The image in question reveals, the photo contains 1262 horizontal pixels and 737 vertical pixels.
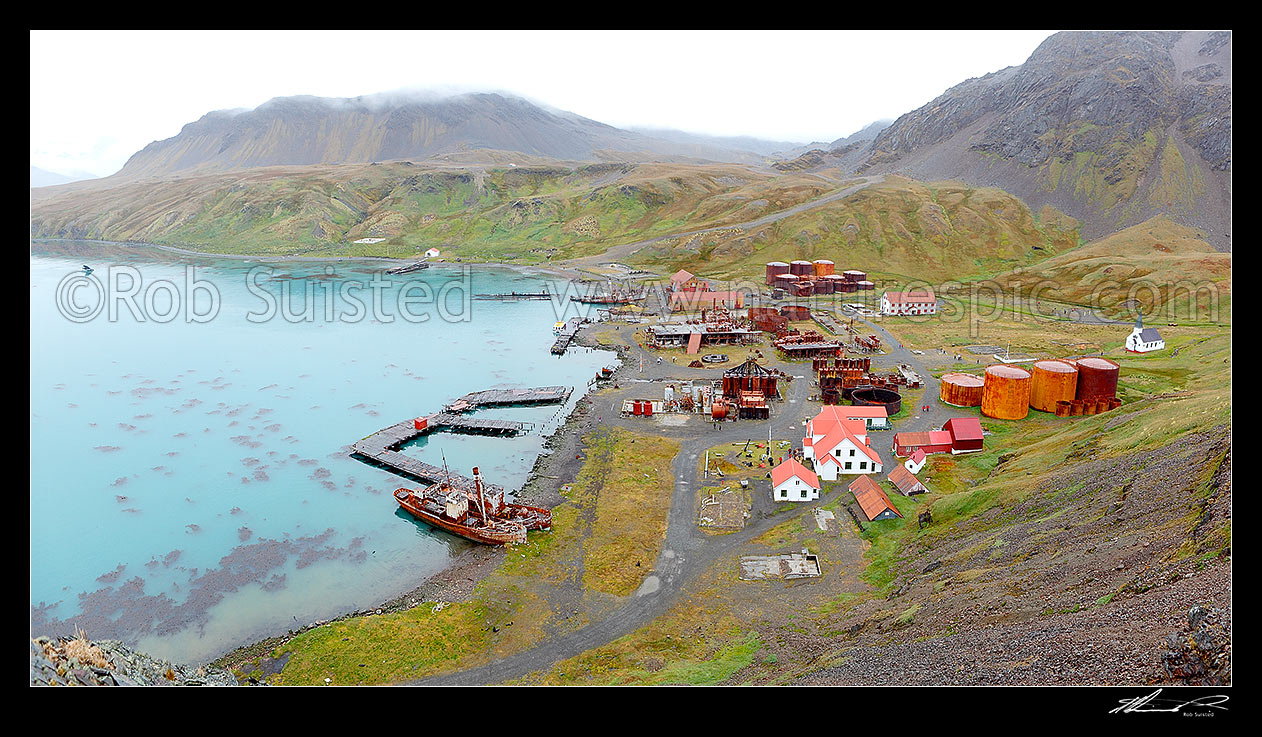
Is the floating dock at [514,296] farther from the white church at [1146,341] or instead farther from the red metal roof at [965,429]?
the red metal roof at [965,429]

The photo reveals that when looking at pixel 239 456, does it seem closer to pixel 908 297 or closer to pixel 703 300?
pixel 703 300

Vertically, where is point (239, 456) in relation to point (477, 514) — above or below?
above

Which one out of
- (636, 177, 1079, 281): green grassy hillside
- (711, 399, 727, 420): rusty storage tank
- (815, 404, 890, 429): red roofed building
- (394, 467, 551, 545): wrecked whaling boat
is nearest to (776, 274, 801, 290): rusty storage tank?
(636, 177, 1079, 281): green grassy hillside

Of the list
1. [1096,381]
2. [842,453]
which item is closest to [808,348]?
[1096,381]

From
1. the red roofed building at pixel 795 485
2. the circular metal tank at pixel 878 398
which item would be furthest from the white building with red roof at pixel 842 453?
the circular metal tank at pixel 878 398

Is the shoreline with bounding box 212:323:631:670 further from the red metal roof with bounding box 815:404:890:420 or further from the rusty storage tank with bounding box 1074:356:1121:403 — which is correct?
the rusty storage tank with bounding box 1074:356:1121:403

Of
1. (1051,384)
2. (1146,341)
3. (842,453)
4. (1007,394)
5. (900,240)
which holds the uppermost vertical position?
(900,240)

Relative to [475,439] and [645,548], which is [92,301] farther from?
[645,548]
